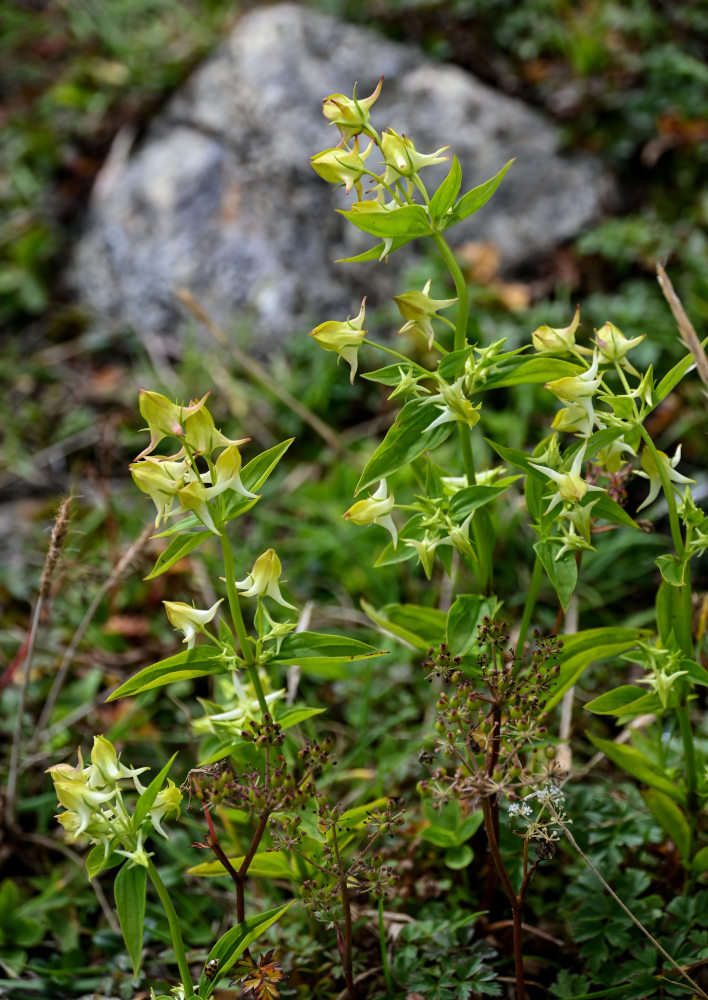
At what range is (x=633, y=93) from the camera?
3779 millimetres

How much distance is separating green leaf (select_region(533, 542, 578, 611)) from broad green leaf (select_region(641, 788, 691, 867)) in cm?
49

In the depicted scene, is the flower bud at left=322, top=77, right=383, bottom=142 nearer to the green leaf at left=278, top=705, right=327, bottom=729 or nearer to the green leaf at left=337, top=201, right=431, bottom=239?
the green leaf at left=337, top=201, right=431, bottom=239

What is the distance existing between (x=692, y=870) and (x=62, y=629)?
6.09 ft

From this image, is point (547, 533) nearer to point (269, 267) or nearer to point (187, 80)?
point (269, 267)

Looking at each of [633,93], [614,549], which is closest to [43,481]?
[614,549]

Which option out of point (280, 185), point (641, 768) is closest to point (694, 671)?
point (641, 768)

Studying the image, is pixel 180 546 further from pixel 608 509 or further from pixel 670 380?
pixel 670 380

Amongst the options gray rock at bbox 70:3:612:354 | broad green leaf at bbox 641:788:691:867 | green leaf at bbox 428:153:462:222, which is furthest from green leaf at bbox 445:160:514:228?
gray rock at bbox 70:3:612:354

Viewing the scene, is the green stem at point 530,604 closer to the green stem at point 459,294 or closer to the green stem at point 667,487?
the green stem at point 667,487

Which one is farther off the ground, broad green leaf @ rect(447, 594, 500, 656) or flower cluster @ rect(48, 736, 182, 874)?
broad green leaf @ rect(447, 594, 500, 656)

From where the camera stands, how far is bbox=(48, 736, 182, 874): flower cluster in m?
1.17

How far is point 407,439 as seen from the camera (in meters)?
1.27

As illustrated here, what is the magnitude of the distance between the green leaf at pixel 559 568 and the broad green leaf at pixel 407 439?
8.8 inches

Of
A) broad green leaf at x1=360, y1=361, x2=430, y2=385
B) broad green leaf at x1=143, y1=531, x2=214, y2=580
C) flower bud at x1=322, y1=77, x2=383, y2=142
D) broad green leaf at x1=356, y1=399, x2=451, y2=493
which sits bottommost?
broad green leaf at x1=143, y1=531, x2=214, y2=580
